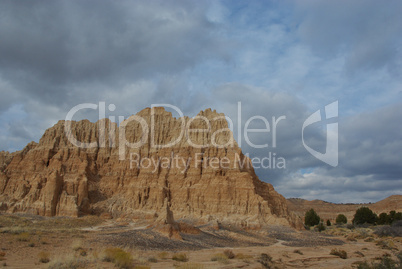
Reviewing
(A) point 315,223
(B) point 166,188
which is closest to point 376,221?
(A) point 315,223

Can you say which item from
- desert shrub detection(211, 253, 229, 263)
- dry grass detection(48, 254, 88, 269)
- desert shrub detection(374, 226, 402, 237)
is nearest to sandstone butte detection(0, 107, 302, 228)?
desert shrub detection(374, 226, 402, 237)

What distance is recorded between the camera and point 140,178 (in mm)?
66375

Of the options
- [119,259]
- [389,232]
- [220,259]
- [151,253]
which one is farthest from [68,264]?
[389,232]

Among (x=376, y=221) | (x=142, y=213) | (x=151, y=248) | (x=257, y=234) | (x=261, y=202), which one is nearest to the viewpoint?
(x=151, y=248)

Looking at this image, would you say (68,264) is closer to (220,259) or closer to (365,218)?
(220,259)

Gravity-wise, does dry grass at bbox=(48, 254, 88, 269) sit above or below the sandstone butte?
below

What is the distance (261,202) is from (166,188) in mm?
19193

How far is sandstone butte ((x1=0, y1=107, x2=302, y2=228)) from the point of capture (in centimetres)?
5547

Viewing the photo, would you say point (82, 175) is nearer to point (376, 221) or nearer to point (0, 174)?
point (0, 174)

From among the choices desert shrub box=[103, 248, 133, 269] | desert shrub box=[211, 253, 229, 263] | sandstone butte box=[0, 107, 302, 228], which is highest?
sandstone butte box=[0, 107, 302, 228]

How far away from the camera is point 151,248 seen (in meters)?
24.5

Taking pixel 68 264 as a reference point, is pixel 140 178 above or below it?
above

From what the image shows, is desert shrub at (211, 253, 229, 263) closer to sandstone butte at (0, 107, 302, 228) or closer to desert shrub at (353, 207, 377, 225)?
sandstone butte at (0, 107, 302, 228)

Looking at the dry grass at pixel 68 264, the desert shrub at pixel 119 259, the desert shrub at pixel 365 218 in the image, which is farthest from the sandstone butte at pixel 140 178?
the dry grass at pixel 68 264
